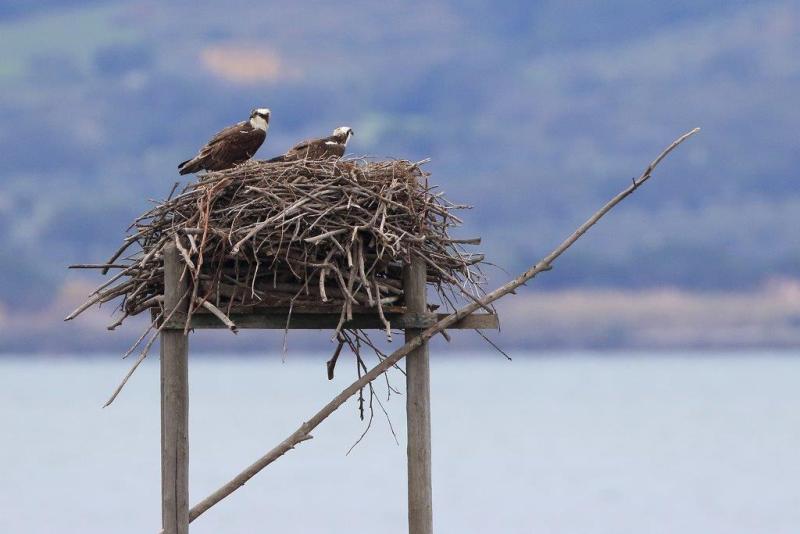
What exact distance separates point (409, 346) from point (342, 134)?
2039 mm

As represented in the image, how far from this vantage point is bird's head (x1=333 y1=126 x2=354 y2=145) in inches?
350

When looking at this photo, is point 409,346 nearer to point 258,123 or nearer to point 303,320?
point 303,320

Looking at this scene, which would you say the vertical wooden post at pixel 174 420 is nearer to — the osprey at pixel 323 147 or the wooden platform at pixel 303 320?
the wooden platform at pixel 303 320

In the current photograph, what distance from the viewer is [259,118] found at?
8695 mm

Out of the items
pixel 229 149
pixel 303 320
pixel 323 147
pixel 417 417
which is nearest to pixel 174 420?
pixel 303 320

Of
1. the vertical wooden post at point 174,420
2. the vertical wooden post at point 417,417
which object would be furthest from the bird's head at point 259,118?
the vertical wooden post at point 417,417

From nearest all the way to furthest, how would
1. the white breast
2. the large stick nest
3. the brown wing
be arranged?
1. the large stick nest
2. the brown wing
3. the white breast

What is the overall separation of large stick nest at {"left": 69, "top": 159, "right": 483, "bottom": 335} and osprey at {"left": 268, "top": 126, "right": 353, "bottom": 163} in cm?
70

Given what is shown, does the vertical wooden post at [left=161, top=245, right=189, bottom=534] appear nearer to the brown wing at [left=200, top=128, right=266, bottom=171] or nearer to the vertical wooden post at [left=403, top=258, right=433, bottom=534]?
the brown wing at [left=200, top=128, right=266, bottom=171]

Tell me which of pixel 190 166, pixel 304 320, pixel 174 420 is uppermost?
pixel 190 166

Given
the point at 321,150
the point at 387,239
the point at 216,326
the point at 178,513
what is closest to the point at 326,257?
the point at 387,239

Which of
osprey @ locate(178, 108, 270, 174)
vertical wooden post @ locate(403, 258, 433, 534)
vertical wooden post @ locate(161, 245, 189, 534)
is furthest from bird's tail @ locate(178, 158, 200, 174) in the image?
vertical wooden post @ locate(403, 258, 433, 534)

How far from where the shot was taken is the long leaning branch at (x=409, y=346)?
7.70m

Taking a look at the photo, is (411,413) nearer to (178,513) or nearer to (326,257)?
(326,257)
